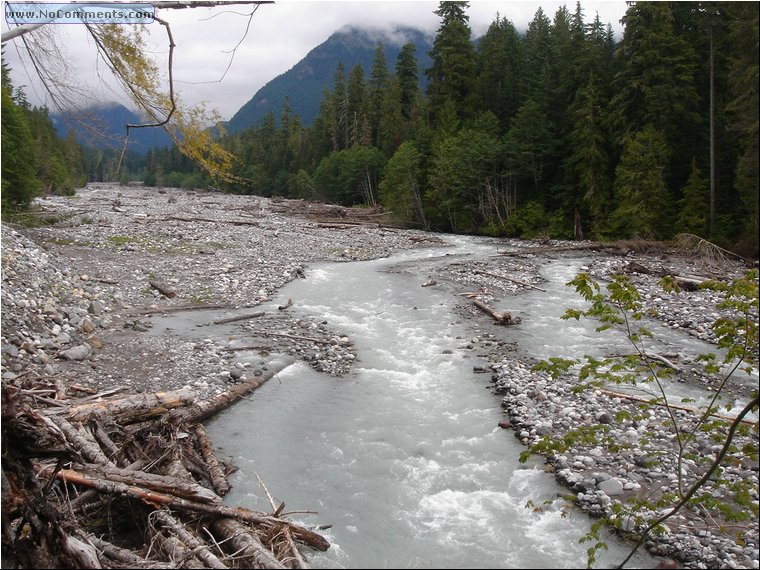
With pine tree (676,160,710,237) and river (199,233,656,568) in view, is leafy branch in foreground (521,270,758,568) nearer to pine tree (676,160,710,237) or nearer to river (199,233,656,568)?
river (199,233,656,568)

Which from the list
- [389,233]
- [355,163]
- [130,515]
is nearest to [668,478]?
[130,515]

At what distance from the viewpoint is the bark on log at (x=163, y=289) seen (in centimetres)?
1740

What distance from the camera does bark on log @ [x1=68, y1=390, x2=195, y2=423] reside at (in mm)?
7117

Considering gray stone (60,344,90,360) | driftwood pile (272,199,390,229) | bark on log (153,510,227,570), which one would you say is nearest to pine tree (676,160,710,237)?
driftwood pile (272,199,390,229)

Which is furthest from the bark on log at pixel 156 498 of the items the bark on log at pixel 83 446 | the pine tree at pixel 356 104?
the pine tree at pixel 356 104

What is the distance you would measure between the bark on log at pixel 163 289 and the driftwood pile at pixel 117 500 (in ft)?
32.7

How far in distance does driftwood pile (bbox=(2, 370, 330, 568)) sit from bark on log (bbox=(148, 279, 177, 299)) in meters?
9.97

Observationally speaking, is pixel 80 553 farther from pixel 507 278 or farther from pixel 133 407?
pixel 507 278

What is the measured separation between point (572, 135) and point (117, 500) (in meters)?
38.1

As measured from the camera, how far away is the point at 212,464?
24.9ft

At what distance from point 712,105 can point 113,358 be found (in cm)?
3238

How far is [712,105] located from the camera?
94.1ft

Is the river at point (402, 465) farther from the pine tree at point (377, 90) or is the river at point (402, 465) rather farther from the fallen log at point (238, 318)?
the pine tree at point (377, 90)

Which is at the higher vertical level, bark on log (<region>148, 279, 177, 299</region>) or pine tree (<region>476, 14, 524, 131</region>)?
pine tree (<region>476, 14, 524, 131</region>)
